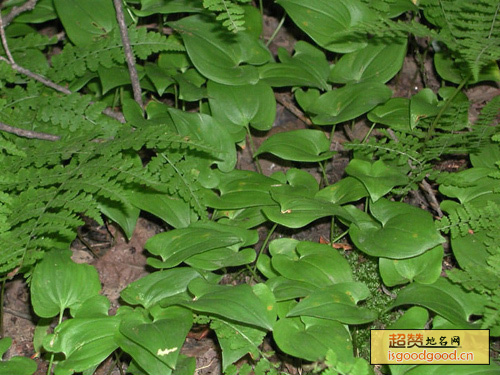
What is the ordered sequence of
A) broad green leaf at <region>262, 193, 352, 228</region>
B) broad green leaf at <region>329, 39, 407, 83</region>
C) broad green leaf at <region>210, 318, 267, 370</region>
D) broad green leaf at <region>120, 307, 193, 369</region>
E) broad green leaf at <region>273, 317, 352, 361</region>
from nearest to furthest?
broad green leaf at <region>120, 307, 193, 369</region>
broad green leaf at <region>273, 317, 352, 361</region>
broad green leaf at <region>210, 318, 267, 370</region>
broad green leaf at <region>262, 193, 352, 228</region>
broad green leaf at <region>329, 39, 407, 83</region>

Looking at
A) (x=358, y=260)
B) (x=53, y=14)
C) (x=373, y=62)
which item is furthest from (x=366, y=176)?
(x=53, y=14)

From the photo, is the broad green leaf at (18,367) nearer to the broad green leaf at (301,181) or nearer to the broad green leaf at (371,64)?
the broad green leaf at (301,181)

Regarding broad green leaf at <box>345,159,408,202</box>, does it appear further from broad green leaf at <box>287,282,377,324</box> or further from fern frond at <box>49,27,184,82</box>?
fern frond at <box>49,27,184,82</box>

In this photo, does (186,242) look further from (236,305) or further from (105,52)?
(105,52)

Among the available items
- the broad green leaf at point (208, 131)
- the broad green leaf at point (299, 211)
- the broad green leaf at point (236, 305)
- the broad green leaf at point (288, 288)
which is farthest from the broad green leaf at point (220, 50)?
the broad green leaf at point (236, 305)

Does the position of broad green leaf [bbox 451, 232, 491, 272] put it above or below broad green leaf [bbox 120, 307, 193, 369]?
below

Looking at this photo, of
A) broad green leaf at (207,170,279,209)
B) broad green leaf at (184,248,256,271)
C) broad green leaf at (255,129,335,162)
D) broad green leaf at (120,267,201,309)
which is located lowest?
broad green leaf at (120,267,201,309)

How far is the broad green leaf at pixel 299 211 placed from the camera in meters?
2.61

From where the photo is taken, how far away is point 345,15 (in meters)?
3.37

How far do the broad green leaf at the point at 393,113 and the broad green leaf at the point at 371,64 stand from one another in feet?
0.55

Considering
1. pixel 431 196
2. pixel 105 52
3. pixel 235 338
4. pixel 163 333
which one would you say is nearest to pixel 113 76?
pixel 105 52

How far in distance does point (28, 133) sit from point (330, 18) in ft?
6.65

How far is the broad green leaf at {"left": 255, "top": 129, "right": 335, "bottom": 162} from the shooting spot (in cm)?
297

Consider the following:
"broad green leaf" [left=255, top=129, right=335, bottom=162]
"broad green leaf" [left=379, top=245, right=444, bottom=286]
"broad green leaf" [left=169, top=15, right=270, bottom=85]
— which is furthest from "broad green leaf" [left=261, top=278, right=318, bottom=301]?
"broad green leaf" [left=169, top=15, right=270, bottom=85]
